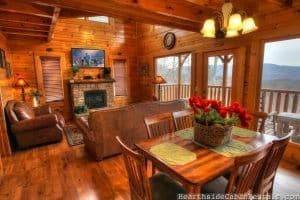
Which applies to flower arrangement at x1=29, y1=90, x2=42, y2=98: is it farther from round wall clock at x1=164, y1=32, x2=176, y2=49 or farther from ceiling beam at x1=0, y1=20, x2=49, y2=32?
round wall clock at x1=164, y1=32, x2=176, y2=49

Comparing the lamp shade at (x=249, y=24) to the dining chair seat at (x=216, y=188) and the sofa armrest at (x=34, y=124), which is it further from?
the sofa armrest at (x=34, y=124)

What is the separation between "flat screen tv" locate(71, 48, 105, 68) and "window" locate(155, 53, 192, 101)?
80.5 inches

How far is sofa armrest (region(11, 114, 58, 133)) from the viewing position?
122 inches

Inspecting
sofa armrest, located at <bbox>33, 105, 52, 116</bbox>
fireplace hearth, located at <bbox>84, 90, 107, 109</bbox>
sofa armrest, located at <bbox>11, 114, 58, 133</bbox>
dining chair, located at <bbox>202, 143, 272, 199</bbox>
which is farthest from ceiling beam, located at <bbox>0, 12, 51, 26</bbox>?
dining chair, located at <bbox>202, 143, 272, 199</bbox>

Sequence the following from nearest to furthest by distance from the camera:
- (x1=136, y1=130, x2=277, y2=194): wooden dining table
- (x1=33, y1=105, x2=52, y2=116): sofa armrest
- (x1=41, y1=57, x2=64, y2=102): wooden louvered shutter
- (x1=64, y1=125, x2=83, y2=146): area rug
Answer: (x1=136, y1=130, x2=277, y2=194): wooden dining table
(x1=64, y1=125, x2=83, y2=146): area rug
(x1=33, y1=105, x2=52, y2=116): sofa armrest
(x1=41, y1=57, x2=64, y2=102): wooden louvered shutter

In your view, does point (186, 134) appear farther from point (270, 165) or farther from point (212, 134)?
point (270, 165)

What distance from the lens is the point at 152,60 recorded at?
612cm

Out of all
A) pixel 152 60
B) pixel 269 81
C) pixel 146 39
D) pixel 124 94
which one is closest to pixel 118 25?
pixel 146 39

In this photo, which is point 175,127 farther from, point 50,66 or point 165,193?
point 50,66

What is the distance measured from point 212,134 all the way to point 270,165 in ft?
1.51

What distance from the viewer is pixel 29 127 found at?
317cm

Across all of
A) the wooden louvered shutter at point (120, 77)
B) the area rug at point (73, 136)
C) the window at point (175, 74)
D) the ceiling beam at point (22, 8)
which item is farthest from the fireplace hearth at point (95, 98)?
the ceiling beam at point (22, 8)

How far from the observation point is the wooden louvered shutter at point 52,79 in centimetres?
535

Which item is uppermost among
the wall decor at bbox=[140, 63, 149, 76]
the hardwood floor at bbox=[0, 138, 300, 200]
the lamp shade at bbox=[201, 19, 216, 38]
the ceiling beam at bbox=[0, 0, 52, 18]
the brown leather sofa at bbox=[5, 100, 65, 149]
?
the ceiling beam at bbox=[0, 0, 52, 18]
